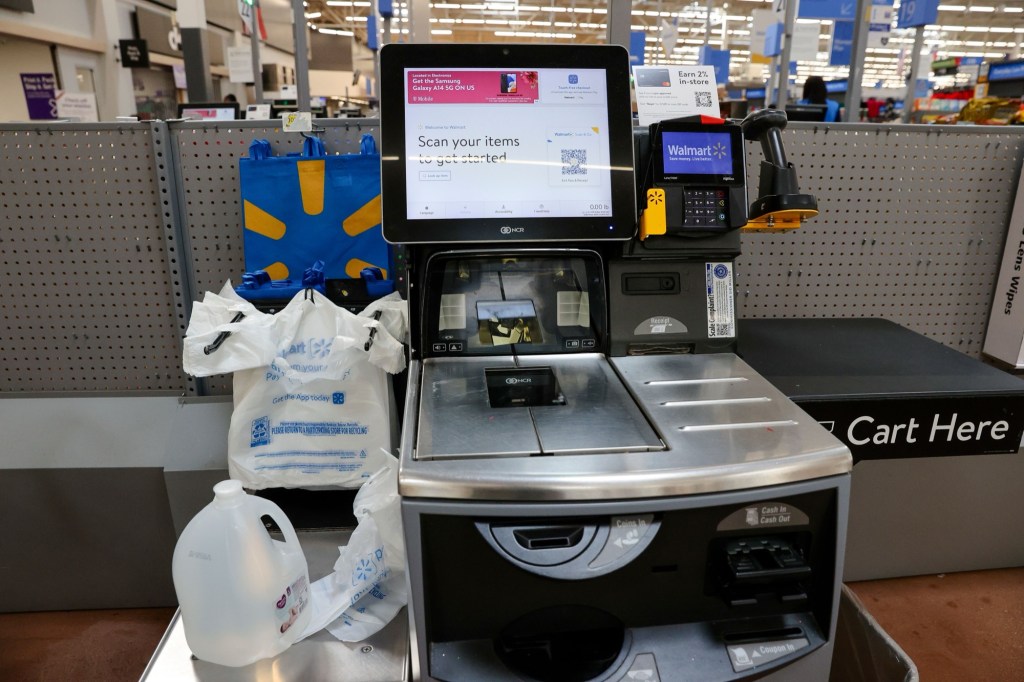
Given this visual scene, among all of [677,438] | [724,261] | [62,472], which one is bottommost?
[62,472]

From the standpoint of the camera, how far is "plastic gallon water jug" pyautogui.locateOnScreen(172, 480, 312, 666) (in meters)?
1.08

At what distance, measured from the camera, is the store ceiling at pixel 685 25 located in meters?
12.4

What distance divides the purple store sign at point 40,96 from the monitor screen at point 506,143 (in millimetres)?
6252

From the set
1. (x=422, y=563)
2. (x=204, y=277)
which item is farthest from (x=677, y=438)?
(x=204, y=277)

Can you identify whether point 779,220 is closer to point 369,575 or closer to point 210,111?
point 369,575

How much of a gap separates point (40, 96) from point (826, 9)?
6711 mm

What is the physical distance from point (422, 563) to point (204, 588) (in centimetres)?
48

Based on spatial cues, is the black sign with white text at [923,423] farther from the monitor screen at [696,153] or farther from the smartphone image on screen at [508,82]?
the smartphone image on screen at [508,82]

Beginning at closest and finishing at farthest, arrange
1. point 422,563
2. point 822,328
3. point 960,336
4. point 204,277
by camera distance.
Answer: point 422,563 → point 822,328 → point 204,277 → point 960,336

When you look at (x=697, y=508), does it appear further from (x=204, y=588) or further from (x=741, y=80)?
(x=741, y=80)

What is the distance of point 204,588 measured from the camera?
1.09 m

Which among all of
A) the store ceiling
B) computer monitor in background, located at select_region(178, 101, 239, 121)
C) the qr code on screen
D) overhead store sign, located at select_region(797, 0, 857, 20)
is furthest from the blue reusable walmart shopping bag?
the store ceiling

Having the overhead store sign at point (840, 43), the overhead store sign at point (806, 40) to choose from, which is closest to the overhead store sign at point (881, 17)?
the overhead store sign at point (806, 40)

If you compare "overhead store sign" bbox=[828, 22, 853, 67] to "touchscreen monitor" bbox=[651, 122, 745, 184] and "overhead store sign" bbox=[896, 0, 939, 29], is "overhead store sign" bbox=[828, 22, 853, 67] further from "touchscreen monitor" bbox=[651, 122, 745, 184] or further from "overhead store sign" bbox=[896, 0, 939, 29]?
"touchscreen monitor" bbox=[651, 122, 745, 184]
